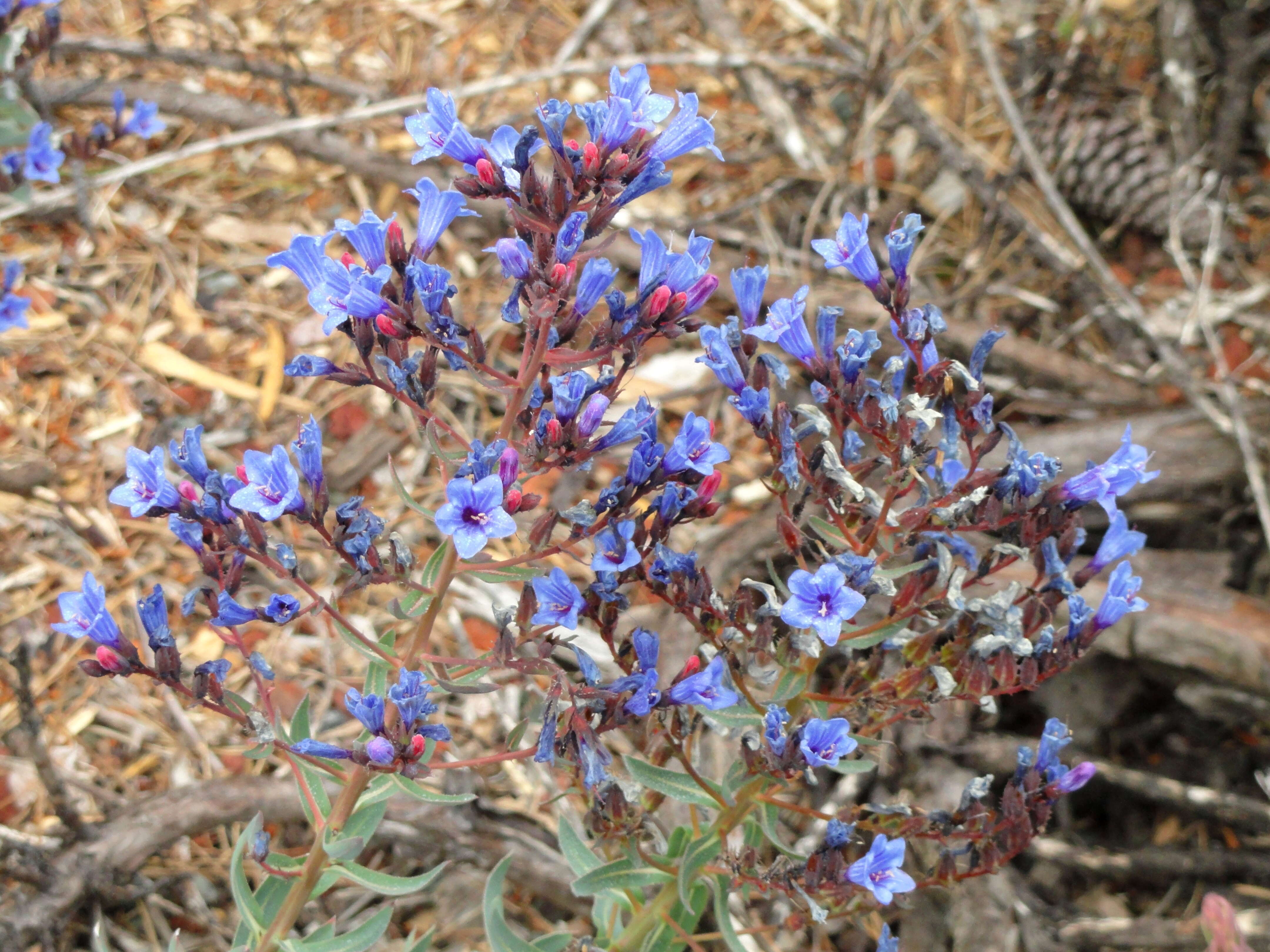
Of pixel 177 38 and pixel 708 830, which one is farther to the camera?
pixel 177 38

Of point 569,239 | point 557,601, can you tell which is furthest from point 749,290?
point 557,601

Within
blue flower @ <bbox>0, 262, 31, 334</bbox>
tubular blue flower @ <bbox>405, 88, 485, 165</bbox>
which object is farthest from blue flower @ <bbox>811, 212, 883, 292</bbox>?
blue flower @ <bbox>0, 262, 31, 334</bbox>

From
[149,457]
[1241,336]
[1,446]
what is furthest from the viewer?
[1241,336]

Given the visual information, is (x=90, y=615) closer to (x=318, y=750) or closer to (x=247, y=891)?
(x=318, y=750)

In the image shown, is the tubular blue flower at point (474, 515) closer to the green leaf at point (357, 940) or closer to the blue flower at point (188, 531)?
the blue flower at point (188, 531)

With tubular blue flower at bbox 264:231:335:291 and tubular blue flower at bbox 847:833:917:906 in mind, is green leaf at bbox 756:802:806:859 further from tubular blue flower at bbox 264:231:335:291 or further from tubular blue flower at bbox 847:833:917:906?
tubular blue flower at bbox 264:231:335:291

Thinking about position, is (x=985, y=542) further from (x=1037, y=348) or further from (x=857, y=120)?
(x=857, y=120)

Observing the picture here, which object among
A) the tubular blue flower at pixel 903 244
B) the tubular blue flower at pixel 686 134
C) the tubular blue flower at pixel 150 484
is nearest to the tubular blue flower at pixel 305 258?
the tubular blue flower at pixel 150 484

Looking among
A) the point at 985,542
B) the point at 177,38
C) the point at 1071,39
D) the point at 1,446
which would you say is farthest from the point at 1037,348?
the point at 177,38

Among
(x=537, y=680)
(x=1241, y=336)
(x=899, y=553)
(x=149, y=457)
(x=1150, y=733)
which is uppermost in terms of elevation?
(x=149, y=457)
